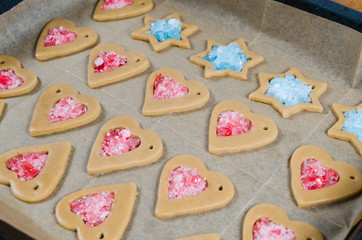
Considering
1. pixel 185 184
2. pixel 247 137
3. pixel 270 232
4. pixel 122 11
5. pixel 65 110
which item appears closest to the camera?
pixel 270 232

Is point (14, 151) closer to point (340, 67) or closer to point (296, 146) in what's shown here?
point (296, 146)

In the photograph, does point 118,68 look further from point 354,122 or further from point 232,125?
point 354,122

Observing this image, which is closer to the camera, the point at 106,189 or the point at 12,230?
the point at 12,230

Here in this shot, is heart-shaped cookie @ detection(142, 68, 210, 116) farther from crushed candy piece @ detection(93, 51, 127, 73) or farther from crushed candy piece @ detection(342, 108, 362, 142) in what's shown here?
crushed candy piece @ detection(342, 108, 362, 142)

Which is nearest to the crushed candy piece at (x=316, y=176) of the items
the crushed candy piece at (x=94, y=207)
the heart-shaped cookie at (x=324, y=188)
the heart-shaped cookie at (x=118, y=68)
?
the heart-shaped cookie at (x=324, y=188)

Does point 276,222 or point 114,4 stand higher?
point 114,4

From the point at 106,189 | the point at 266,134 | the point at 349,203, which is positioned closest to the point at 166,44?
the point at 266,134

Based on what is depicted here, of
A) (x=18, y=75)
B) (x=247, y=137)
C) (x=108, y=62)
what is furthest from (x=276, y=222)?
(x=18, y=75)
